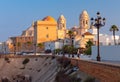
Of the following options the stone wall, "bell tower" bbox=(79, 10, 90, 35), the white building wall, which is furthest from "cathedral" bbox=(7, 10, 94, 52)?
the stone wall

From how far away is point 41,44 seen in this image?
8856 centimetres

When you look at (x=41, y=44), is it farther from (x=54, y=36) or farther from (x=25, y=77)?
(x=25, y=77)

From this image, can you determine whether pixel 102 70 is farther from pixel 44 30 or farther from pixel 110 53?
pixel 44 30

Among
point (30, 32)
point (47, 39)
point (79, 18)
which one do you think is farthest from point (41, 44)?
point (30, 32)

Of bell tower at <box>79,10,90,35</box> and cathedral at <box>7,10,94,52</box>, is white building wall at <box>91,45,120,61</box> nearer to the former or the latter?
cathedral at <box>7,10,94,52</box>

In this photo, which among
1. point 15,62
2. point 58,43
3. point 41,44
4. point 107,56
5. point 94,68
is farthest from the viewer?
point 41,44

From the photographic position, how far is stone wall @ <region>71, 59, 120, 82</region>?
1853 cm

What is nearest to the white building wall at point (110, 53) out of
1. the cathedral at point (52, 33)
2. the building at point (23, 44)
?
the cathedral at point (52, 33)

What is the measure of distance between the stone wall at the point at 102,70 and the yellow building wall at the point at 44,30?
62.2m

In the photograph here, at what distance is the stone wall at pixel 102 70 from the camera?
18.5m

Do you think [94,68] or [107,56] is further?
[107,56]

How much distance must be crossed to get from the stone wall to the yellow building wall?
6220cm

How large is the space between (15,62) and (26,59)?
77.4 inches

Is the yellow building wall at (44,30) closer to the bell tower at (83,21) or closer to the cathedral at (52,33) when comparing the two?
the cathedral at (52,33)
